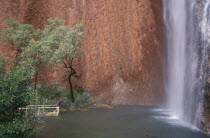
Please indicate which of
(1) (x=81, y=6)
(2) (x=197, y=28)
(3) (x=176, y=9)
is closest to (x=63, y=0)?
(1) (x=81, y=6)

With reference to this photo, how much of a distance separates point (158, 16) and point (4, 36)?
16.1 metres

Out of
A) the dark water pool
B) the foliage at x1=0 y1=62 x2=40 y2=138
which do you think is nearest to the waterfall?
the dark water pool

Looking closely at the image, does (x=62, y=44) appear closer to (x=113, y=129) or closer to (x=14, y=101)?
(x=113, y=129)

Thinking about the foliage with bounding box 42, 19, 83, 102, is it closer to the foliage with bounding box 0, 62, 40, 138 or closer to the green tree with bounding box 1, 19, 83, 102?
the green tree with bounding box 1, 19, 83, 102

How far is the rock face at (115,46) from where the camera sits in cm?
2317

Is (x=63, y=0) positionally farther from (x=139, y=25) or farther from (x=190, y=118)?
(x=190, y=118)

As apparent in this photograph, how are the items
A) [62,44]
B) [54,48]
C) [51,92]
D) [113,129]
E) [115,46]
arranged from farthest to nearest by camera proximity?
[115,46] < [51,92] < [54,48] < [62,44] < [113,129]

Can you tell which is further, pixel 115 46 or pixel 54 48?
pixel 115 46

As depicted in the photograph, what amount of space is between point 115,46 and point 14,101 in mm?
17764

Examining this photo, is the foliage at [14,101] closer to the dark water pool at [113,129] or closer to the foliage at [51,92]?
the dark water pool at [113,129]

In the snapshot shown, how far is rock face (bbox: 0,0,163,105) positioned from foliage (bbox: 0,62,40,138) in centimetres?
1495

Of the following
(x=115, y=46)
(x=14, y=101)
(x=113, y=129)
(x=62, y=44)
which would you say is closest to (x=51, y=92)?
(x=62, y=44)

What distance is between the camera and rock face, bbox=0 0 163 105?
2317cm

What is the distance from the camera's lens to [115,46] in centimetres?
2403
